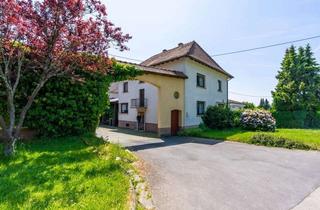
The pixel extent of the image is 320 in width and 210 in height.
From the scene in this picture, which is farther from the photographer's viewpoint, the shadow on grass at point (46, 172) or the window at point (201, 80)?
the window at point (201, 80)

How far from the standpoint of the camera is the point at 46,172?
5684 millimetres

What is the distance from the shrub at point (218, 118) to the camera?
18.6m

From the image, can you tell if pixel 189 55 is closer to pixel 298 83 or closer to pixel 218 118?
pixel 218 118

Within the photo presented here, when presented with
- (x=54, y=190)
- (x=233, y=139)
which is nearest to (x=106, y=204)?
(x=54, y=190)

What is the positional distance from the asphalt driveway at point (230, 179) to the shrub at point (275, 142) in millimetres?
1777

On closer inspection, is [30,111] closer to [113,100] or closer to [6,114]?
[6,114]

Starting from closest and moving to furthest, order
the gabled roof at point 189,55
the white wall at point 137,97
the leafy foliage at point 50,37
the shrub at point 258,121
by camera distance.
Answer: the leafy foliage at point 50,37 < the shrub at point 258,121 < the gabled roof at point 189,55 < the white wall at point 137,97

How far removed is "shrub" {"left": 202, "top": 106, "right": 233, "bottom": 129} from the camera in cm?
1861

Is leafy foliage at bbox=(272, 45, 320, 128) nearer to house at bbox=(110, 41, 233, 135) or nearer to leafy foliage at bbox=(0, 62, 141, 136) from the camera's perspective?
house at bbox=(110, 41, 233, 135)

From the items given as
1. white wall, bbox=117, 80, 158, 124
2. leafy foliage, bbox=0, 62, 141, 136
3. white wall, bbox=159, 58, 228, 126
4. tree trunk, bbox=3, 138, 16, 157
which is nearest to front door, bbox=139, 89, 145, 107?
white wall, bbox=117, 80, 158, 124

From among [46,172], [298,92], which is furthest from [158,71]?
[298,92]

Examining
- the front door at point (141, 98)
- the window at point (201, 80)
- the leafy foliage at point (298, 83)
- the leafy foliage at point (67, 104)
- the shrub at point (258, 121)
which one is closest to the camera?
the leafy foliage at point (67, 104)

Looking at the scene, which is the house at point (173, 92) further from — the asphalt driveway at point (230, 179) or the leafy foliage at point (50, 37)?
the asphalt driveway at point (230, 179)

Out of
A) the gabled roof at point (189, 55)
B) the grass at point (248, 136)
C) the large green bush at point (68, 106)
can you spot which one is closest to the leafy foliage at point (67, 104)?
the large green bush at point (68, 106)
